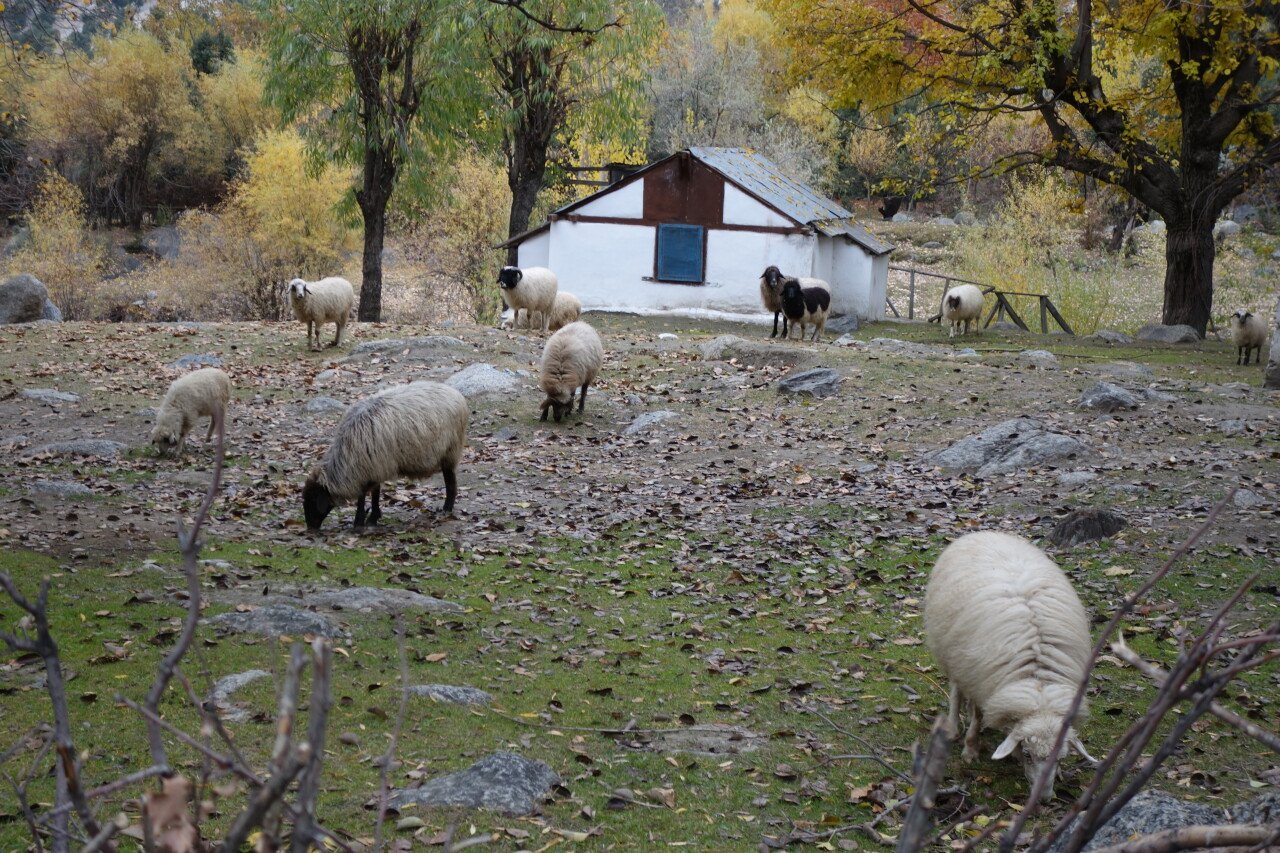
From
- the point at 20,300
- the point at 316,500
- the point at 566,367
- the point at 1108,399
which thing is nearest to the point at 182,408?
the point at 316,500

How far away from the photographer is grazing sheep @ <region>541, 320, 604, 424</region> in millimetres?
15258

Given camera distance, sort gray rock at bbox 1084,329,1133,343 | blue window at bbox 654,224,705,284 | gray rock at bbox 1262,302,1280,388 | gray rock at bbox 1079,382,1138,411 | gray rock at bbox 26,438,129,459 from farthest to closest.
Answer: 1. blue window at bbox 654,224,705,284
2. gray rock at bbox 1084,329,1133,343
3. gray rock at bbox 1262,302,1280,388
4. gray rock at bbox 1079,382,1138,411
5. gray rock at bbox 26,438,129,459

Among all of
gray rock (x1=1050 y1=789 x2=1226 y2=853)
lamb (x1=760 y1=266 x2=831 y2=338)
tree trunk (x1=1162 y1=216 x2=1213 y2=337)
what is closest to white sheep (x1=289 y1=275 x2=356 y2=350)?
lamb (x1=760 y1=266 x2=831 y2=338)

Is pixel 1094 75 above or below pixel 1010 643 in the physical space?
above

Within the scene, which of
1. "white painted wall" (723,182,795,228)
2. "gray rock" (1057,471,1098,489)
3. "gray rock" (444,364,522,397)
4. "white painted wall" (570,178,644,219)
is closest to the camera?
"gray rock" (1057,471,1098,489)

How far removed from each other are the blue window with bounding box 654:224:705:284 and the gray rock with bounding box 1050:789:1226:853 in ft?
89.0

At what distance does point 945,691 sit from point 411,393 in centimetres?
592

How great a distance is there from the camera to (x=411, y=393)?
35.6ft

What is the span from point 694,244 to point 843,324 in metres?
4.85

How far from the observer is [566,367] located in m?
15.3

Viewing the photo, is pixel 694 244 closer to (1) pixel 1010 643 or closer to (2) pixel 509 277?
(2) pixel 509 277

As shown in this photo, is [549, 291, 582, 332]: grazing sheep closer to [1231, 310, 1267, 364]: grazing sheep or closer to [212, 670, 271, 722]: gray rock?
[1231, 310, 1267, 364]: grazing sheep

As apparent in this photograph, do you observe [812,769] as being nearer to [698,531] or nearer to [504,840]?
[504,840]

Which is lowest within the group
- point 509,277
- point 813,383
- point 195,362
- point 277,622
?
point 277,622
